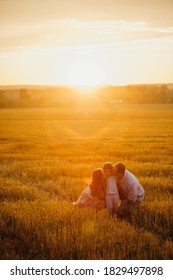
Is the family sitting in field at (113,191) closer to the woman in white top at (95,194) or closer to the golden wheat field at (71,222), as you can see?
the woman in white top at (95,194)

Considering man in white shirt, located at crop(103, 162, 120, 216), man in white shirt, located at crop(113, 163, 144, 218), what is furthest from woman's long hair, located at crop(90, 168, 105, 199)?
man in white shirt, located at crop(113, 163, 144, 218)

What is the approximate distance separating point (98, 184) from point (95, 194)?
30 cm

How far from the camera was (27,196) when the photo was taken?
949 cm

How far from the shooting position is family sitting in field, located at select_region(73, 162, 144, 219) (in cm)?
762

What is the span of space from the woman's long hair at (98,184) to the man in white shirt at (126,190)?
0.31 metres

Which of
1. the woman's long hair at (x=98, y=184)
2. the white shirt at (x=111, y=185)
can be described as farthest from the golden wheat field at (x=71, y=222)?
the white shirt at (x=111, y=185)

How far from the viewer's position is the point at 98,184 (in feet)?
25.3

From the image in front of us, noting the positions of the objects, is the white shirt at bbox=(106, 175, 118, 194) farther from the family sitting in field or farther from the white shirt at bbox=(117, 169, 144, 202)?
the white shirt at bbox=(117, 169, 144, 202)

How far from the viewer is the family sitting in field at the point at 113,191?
7621mm

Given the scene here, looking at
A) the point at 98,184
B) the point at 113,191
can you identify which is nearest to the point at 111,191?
the point at 113,191

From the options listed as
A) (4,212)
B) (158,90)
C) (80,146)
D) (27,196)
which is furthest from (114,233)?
(158,90)

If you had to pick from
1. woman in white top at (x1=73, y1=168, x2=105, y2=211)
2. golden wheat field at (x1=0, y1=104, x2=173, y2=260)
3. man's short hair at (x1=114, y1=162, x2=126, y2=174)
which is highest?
man's short hair at (x1=114, y1=162, x2=126, y2=174)
